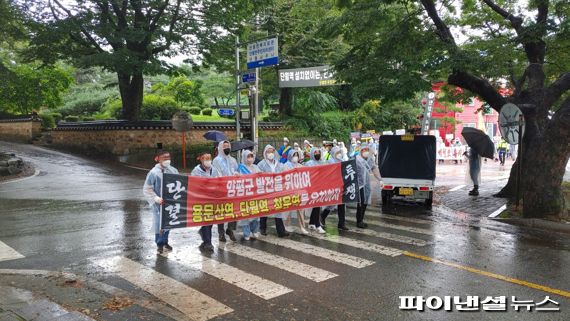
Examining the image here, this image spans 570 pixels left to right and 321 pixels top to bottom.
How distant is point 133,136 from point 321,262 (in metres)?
21.4

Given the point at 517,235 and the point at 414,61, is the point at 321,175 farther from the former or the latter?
the point at 414,61

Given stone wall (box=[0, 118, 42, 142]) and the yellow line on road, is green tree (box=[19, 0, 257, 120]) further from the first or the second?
the yellow line on road

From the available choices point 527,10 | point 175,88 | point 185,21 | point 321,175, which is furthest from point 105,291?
point 175,88

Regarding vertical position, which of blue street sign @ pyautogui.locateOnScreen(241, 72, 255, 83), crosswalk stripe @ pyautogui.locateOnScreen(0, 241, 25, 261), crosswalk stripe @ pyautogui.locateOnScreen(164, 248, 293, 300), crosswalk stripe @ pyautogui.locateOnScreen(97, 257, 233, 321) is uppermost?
blue street sign @ pyautogui.locateOnScreen(241, 72, 255, 83)

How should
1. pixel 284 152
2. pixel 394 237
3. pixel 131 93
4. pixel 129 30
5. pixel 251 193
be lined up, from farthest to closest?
pixel 131 93
pixel 129 30
pixel 284 152
pixel 394 237
pixel 251 193

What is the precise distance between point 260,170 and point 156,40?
1724 centimetres

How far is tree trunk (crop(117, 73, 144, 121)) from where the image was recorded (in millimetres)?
25562

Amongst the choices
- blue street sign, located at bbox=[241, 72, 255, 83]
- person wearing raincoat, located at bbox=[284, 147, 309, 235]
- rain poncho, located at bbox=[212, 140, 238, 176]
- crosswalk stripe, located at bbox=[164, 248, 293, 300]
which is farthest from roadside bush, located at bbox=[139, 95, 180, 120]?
crosswalk stripe, located at bbox=[164, 248, 293, 300]

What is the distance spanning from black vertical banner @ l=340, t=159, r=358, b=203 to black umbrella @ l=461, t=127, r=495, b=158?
24.8ft

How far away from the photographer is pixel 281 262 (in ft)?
24.3

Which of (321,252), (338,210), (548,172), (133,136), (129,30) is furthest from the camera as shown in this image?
(133,136)

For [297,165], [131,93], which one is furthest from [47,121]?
[297,165]

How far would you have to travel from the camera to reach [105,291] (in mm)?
6020

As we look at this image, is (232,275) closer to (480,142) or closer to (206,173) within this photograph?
(206,173)
